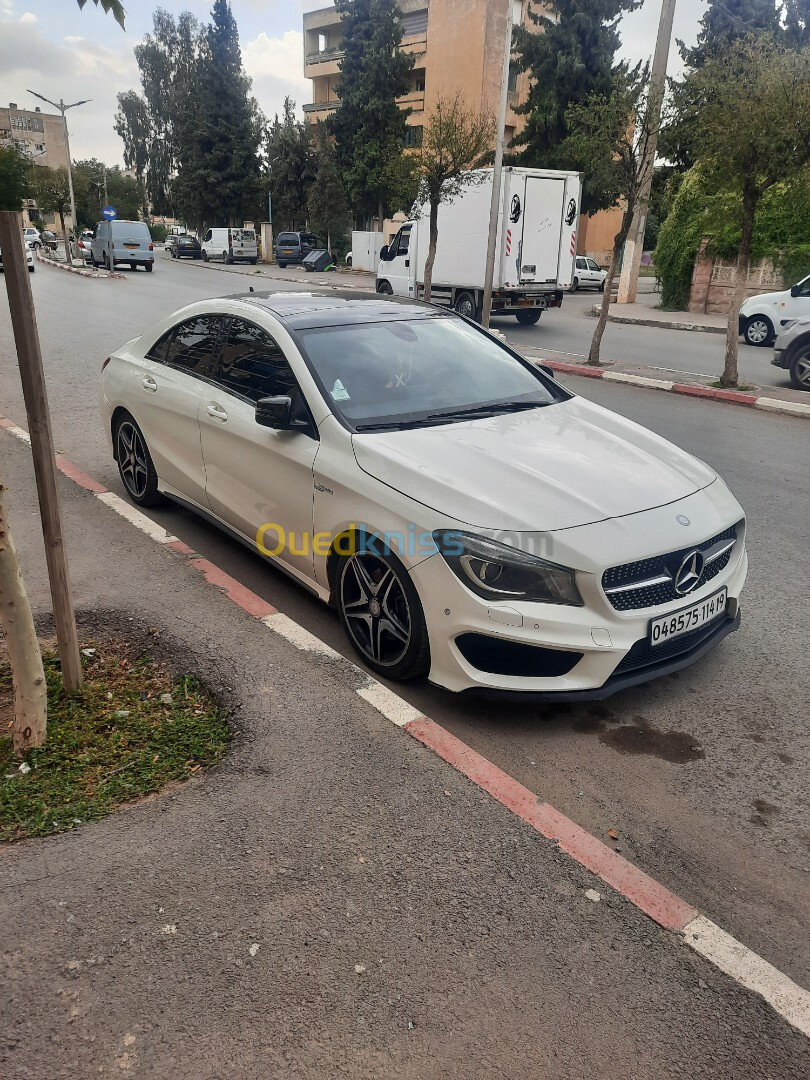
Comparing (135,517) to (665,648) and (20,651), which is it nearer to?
(20,651)

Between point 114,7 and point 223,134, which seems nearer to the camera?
point 114,7

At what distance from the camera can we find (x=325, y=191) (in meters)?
47.1

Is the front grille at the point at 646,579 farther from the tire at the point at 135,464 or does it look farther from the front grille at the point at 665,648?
the tire at the point at 135,464

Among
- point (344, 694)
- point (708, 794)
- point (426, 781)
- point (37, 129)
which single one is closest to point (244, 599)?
point (344, 694)

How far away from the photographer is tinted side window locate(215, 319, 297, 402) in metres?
4.37

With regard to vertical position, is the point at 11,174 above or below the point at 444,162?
below

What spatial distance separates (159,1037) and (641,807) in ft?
5.89

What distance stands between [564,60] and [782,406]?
30146 millimetres

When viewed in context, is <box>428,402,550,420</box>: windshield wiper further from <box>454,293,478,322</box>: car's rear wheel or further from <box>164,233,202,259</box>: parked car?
<box>164,233,202,259</box>: parked car

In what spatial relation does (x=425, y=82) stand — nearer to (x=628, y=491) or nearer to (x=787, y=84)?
(x=787, y=84)

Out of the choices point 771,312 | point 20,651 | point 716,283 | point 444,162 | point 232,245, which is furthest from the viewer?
A: point 232,245

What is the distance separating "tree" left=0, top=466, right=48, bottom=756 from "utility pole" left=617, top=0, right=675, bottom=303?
493 inches

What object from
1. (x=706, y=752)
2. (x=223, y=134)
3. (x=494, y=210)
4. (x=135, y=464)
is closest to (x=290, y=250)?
(x=223, y=134)

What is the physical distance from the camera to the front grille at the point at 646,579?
3250 mm
